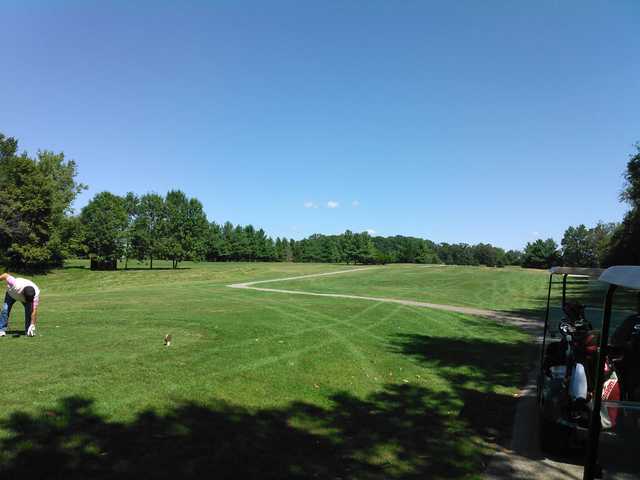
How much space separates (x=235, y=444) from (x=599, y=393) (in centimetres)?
375

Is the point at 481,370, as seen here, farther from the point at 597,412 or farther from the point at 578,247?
the point at 578,247

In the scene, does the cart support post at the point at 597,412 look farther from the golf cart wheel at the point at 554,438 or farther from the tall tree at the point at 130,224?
the tall tree at the point at 130,224

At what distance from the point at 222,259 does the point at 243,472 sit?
93.8 metres

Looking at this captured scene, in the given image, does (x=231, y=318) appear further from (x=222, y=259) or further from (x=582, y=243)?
(x=582, y=243)

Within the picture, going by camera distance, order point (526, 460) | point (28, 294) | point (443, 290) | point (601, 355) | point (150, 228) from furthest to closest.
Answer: point (150, 228) < point (443, 290) < point (28, 294) < point (526, 460) < point (601, 355)

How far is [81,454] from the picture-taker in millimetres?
4176

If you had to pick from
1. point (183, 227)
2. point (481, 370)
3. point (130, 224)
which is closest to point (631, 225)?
point (481, 370)

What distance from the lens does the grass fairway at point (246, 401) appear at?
14.1ft

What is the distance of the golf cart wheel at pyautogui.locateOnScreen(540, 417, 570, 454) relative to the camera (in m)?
4.70

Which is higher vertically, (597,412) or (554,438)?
(597,412)

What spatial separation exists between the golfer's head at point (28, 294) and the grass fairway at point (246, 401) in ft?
2.91

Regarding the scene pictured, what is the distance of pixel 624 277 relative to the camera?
2744 mm

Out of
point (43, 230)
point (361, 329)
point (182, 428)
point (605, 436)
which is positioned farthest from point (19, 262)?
point (605, 436)

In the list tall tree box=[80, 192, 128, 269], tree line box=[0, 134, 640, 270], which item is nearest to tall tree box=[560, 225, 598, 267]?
tree line box=[0, 134, 640, 270]
